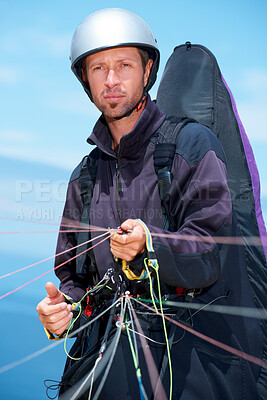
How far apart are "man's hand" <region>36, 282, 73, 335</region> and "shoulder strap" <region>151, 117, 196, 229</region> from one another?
625mm

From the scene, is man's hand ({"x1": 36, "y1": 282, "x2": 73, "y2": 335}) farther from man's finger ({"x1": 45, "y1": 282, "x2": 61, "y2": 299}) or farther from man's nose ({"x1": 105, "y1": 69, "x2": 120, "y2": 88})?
man's nose ({"x1": 105, "y1": 69, "x2": 120, "y2": 88})

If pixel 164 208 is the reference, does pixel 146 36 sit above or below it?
above

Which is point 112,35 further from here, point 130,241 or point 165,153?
point 130,241

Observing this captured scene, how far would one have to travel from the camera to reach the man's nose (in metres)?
2.33

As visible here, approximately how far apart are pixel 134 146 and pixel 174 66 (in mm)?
1235

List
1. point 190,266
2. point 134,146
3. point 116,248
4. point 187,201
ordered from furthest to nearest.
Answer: point 134,146, point 187,201, point 190,266, point 116,248

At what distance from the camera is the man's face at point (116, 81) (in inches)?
93.6

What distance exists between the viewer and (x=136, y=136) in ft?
7.44

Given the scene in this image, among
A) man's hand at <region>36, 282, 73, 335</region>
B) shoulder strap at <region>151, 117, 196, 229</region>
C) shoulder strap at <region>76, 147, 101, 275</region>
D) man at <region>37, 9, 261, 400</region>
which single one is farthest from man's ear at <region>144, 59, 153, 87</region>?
man's hand at <region>36, 282, 73, 335</region>

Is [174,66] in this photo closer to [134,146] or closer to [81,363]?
[134,146]

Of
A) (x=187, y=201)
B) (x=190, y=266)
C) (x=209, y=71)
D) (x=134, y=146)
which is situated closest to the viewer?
(x=190, y=266)

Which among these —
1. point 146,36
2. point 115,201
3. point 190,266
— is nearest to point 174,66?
point 146,36

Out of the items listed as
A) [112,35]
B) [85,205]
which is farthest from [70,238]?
[112,35]

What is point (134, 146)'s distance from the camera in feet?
7.49
